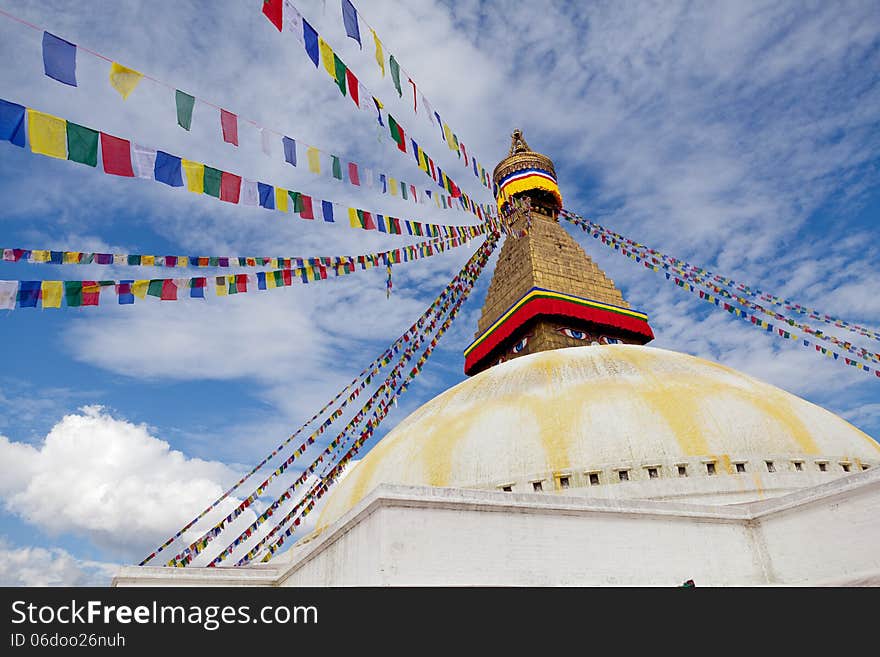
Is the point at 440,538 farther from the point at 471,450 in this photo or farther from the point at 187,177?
the point at 187,177

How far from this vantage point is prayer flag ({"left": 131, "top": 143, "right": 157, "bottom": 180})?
5.98 metres

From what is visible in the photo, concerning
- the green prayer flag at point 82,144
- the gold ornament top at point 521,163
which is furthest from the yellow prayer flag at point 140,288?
the gold ornament top at point 521,163

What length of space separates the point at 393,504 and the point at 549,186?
1778cm

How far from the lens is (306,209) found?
8133mm

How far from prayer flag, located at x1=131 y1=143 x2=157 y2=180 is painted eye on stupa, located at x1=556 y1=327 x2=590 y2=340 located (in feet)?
45.1

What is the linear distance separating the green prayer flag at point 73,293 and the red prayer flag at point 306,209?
8.72ft

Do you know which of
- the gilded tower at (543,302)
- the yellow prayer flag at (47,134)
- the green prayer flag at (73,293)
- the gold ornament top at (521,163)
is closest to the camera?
the yellow prayer flag at (47,134)

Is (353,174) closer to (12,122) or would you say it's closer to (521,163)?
(12,122)

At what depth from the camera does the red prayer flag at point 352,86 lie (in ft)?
22.3

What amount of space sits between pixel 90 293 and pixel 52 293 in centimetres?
37

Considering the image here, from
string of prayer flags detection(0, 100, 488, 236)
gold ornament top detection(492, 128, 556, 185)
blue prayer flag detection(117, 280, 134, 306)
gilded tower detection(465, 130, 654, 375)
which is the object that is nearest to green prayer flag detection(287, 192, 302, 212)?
string of prayer flags detection(0, 100, 488, 236)

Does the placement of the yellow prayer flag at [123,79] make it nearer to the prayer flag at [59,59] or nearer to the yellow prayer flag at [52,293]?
Result: the prayer flag at [59,59]

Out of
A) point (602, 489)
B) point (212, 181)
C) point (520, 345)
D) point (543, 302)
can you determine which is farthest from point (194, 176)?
point (520, 345)
